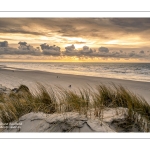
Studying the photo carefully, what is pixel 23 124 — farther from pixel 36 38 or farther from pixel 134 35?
pixel 134 35

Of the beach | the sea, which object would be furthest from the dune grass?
the sea

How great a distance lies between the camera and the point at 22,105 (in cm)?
404

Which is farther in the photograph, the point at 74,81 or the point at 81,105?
the point at 74,81

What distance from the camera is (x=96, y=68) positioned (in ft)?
18.7

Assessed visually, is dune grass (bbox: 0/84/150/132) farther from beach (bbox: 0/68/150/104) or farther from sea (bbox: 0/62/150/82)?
sea (bbox: 0/62/150/82)

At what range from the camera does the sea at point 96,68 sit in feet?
16.4

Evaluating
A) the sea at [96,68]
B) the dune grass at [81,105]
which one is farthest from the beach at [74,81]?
the dune grass at [81,105]

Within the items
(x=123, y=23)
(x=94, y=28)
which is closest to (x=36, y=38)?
(x=94, y=28)

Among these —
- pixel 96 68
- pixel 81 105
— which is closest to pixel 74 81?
pixel 96 68

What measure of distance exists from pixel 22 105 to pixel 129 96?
1745 mm

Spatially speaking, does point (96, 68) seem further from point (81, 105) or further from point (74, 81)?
point (81, 105)

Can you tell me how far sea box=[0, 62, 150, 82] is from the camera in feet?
16.4

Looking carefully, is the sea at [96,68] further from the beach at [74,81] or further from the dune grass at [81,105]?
the dune grass at [81,105]
